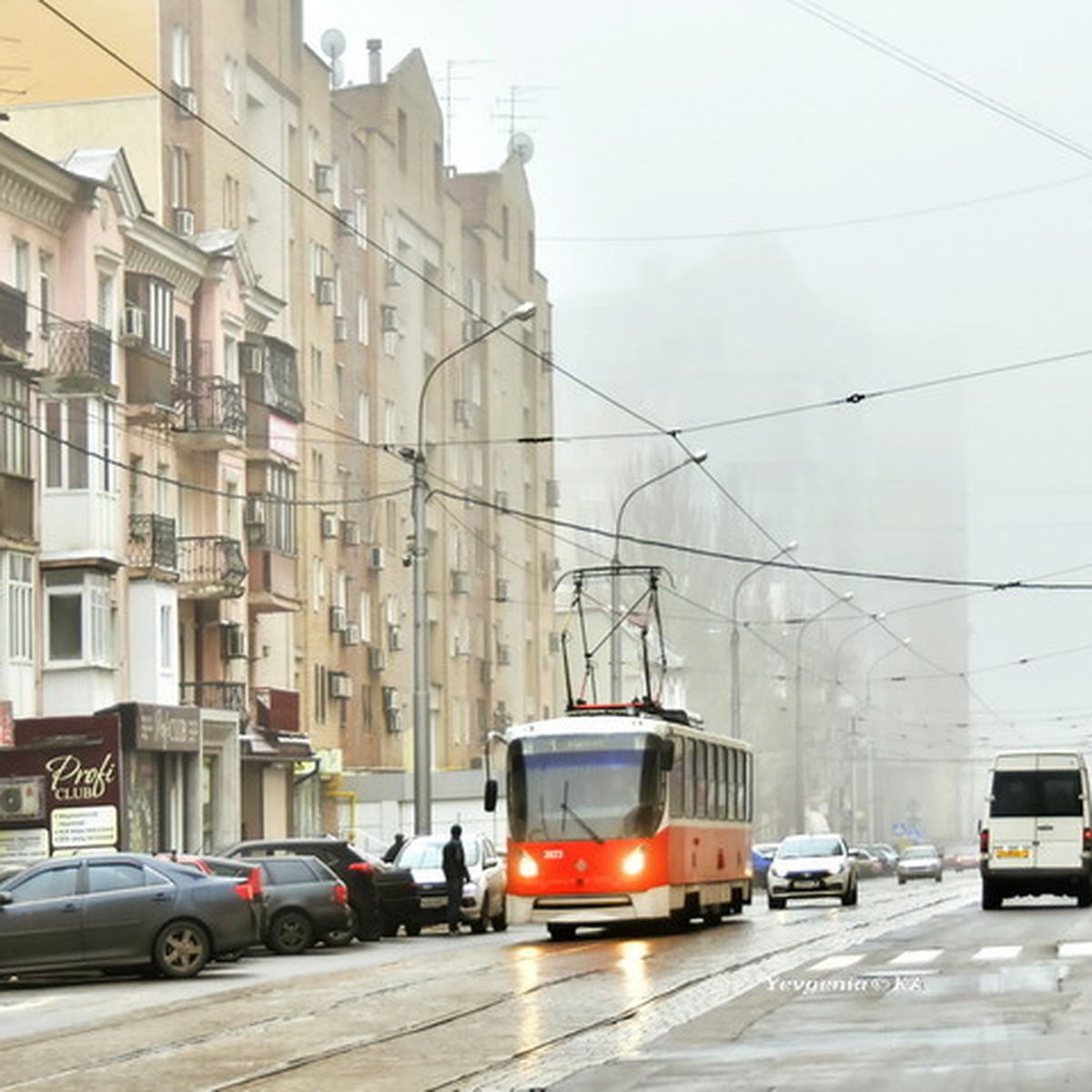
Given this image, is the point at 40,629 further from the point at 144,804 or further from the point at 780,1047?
the point at 780,1047

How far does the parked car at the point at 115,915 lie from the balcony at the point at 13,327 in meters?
19.6

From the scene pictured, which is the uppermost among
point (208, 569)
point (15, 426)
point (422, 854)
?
point (15, 426)

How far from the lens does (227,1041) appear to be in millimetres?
20703

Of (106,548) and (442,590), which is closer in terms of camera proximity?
(106,548)

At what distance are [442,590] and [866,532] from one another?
6931cm

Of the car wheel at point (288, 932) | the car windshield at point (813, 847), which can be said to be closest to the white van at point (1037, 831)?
the car windshield at point (813, 847)

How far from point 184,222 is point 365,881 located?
84.7 ft

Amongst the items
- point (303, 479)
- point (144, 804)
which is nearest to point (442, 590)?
point (303, 479)

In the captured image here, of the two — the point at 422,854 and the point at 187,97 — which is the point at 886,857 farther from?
→ the point at 422,854

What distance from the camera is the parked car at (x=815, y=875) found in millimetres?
55344

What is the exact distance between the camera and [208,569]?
59.4m

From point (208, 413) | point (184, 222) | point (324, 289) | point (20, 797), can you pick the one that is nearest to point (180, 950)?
point (20, 797)

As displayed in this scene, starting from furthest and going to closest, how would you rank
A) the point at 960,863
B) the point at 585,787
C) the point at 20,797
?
the point at 960,863, the point at 20,797, the point at 585,787

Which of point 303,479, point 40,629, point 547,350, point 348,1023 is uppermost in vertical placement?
Answer: point 547,350
